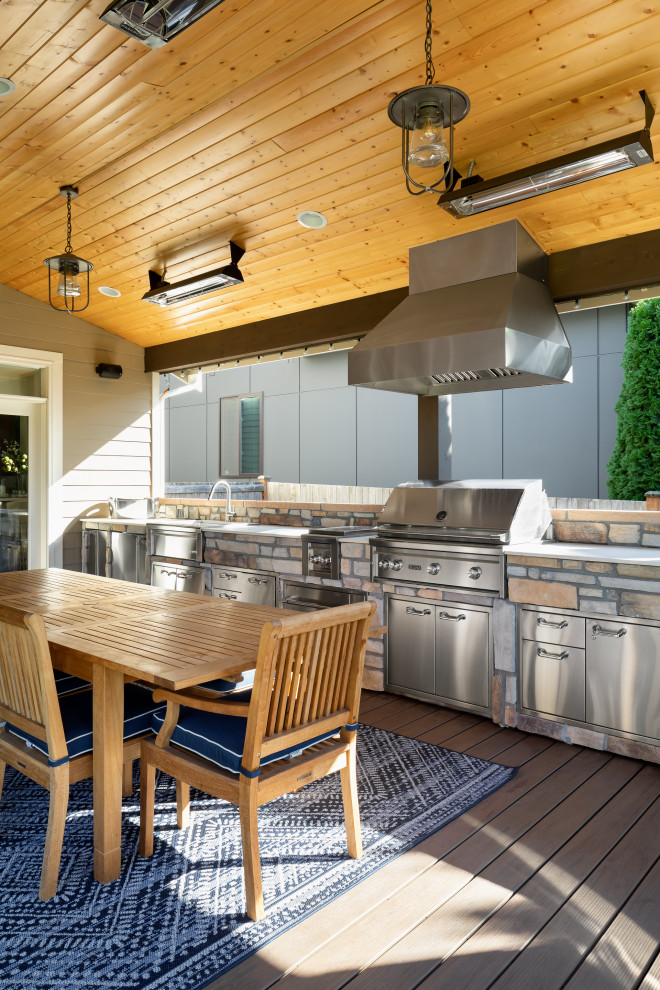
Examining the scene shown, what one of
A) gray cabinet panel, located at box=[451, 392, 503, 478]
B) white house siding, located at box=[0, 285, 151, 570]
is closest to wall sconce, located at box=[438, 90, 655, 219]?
white house siding, located at box=[0, 285, 151, 570]

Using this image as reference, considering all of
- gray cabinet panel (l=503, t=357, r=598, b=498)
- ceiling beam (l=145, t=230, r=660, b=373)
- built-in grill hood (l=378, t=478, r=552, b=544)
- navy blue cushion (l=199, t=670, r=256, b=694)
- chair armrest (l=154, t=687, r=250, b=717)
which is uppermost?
ceiling beam (l=145, t=230, r=660, b=373)

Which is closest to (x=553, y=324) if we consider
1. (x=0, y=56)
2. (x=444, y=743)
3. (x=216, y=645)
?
(x=444, y=743)

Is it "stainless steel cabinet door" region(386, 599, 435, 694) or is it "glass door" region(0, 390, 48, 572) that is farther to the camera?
"glass door" region(0, 390, 48, 572)

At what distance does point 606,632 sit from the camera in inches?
124

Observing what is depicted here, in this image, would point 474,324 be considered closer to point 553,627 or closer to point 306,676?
point 553,627

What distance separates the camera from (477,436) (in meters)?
7.72

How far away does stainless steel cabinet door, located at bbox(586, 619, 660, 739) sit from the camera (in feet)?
9.89

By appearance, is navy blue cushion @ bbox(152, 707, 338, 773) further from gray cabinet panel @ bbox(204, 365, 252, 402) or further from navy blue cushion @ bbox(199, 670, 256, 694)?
gray cabinet panel @ bbox(204, 365, 252, 402)

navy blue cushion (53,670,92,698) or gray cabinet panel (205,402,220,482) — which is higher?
gray cabinet panel (205,402,220,482)

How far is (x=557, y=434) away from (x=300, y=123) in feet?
15.8

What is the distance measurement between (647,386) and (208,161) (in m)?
4.36

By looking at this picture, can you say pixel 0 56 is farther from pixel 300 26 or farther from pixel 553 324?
pixel 553 324

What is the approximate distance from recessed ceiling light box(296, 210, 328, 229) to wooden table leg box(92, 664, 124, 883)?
3051 mm

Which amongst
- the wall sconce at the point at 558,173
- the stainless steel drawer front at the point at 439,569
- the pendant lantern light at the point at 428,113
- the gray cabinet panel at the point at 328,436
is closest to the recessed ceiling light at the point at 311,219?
the wall sconce at the point at 558,173
